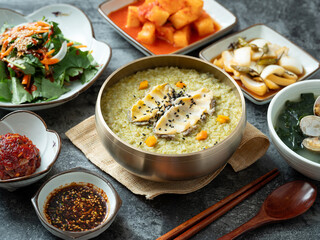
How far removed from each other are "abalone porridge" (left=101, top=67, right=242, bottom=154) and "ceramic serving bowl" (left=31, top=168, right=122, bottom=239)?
1.10 feet

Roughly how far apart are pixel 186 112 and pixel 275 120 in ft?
2.22

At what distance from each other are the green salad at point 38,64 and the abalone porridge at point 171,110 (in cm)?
60

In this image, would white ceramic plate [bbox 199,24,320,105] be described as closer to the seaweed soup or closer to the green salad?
the seaweed soup

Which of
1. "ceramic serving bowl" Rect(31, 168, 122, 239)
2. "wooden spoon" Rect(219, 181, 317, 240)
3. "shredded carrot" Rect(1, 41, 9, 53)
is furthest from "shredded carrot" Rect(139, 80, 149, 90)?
"shredded carrot" Rect(1, 41, 9, 53)

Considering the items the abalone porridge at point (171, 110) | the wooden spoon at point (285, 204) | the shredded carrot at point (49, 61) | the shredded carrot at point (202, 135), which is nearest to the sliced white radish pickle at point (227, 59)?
the abalone porridge at point (171, 110)

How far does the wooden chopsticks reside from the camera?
2.57 metres

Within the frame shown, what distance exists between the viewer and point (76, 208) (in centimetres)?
262

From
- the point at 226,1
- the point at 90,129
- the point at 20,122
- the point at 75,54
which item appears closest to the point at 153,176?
the point at 90,129

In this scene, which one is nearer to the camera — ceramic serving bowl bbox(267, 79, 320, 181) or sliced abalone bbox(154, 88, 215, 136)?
ceramic serving bowl bbox(267, 79, 320, 181)

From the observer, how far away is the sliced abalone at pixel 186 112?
2.77m

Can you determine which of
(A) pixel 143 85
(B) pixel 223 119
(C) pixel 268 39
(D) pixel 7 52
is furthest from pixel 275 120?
(D) pixel 7 52

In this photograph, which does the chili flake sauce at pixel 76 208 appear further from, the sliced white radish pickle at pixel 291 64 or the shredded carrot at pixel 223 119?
the sliced white radish pickle at pixel 291 64

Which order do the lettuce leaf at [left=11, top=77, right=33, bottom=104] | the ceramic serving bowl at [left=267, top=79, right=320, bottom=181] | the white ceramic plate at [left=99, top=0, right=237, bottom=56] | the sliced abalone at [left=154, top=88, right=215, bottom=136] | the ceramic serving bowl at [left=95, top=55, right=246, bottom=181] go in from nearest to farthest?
1. the ceramic serving bowl at [left=95, top=55, right=246, bottom=181]
2. the ceramic serving bowl at [left=267, top=79, right=320, bottom=181]
3. the sliced abalone at [left=154, top=88, right=215, bottom=136]
4. the lettuce leaf at [left=11, top=77, right=33, bottom=104]
5. the white ceramic plate at [left=99, top=0, right=237, bottom=56]

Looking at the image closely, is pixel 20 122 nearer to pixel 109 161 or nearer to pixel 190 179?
pixel 109 161
